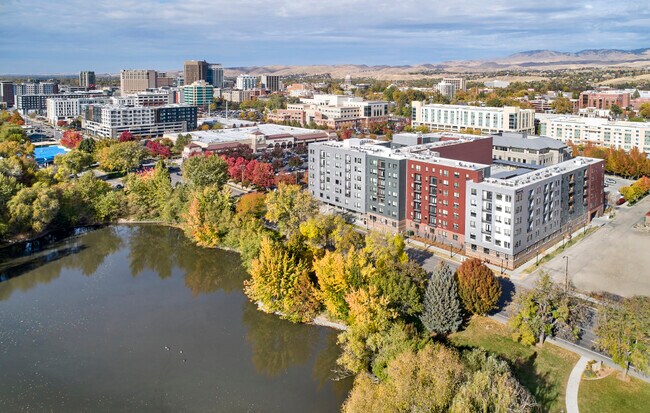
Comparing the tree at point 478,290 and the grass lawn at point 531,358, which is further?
the tree at point 478,290

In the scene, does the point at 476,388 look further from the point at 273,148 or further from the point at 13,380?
the point at 273,148

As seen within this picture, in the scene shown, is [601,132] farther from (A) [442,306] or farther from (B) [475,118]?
(A) [442,306]

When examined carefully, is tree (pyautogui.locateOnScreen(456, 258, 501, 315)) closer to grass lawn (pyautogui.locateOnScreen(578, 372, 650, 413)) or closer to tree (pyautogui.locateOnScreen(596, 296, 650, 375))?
tree (pyautogui.locateOnScreen(596, 296, 650, 375))

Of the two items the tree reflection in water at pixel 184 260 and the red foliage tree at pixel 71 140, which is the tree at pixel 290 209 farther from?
the red foliage tree at pixel 71 140

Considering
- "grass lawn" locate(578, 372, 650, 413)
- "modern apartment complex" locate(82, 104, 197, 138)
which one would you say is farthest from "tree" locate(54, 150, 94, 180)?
"grass lawn" locate(578, 372, 650, 413)

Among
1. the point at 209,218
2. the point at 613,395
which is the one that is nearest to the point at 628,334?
the point at 613,395

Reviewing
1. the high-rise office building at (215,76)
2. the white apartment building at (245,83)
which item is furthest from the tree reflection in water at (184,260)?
the high-rise office building at (215,76)
